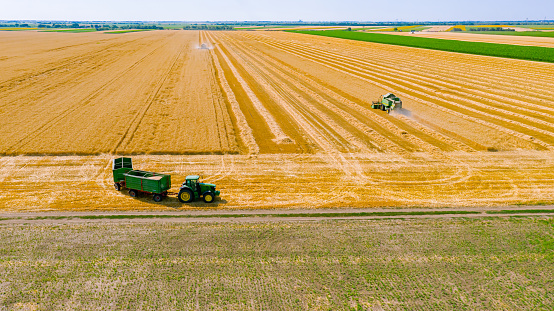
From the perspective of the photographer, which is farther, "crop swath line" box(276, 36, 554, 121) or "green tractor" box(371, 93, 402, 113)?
"crop swath line" box(276, 36, 554, 121)

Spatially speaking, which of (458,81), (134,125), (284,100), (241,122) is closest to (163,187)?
(134,125)

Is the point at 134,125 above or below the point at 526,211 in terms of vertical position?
above

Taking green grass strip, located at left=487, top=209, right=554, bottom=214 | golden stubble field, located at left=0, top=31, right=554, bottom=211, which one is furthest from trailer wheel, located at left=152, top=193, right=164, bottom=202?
green grass strip, located at left=487, top=209, right=554, bottom=214

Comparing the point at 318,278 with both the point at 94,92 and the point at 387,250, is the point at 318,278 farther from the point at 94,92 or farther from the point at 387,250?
the point at 94,92

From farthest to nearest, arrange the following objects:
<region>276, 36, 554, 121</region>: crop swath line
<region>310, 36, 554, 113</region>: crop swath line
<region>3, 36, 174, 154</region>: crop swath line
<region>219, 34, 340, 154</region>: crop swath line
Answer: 1. <region>310, 36, 554, 113</region>: crop swath line
2. <region>276, 36, 554, 121</region>: crop swath line
3. <region>219, 34, 340, 154</region>: crop swath line
4. <region>3, 36, 174, 154</region>: crop swath line

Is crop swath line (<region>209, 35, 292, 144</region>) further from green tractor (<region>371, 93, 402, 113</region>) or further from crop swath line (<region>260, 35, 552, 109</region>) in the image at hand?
crop swath line (<region>260, 35, 552, 109</region>)

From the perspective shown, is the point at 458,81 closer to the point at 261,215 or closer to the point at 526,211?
the point at 526,211
